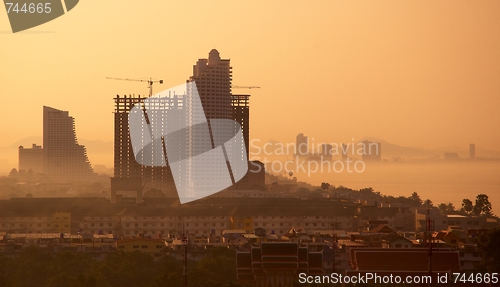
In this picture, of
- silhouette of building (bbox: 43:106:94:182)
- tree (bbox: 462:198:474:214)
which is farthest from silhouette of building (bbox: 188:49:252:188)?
silhouette of building (bbox: 43:106:94:182)

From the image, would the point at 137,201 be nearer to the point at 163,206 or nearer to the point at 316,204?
the point at 163,206

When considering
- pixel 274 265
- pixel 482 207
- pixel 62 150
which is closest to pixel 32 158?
pixel 62 150

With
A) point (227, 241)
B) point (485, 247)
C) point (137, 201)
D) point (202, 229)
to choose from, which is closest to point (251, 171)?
point (137, 201)

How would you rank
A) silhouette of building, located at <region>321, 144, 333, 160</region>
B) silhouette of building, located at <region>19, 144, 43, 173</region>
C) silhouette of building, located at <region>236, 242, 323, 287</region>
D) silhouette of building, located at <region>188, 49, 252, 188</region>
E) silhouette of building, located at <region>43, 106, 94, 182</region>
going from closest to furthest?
silhouette of building, located at <region>236, 242, 323, 287</region> < silhouette of building, located at <region>321, 144, 333, 160</region> < silhouette of building, located at <region>188, 49, 252, 188</region> < silhouette of building, located at <region>43, 106, 94, 182</region> < silhouette of building, located at <region>19, 144, 43, 173</region>

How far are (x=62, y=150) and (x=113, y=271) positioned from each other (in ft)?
397

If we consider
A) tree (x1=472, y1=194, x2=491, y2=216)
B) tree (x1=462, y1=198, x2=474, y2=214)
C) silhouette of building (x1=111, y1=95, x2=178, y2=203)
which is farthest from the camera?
silhouette of building (x1=111, y1=95, x2=178, y2=203)

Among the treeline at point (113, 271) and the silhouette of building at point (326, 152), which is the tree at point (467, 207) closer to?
the silhouette of building at point (326, 152)

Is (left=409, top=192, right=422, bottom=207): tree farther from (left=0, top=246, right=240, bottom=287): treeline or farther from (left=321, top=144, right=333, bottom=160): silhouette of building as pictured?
(left=0, top=246, right=240, bottom=287): treeline

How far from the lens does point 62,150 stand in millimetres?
152125

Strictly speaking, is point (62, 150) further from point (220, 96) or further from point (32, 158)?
point (220, 96)

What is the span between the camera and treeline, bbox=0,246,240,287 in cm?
3005

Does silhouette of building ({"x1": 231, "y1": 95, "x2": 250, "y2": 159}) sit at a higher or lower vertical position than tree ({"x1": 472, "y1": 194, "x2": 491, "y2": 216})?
higher

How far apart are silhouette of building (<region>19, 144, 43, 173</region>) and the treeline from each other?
127158 millimetres

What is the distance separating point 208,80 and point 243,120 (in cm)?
491
